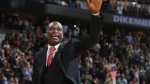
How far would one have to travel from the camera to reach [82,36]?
38.2ft

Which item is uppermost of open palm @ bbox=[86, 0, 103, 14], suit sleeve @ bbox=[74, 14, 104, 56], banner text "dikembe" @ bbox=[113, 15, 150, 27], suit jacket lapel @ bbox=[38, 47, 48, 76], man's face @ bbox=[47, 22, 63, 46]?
open palm @ bbox=[86, 0, 103, 14]

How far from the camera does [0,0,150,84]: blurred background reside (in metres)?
15.8

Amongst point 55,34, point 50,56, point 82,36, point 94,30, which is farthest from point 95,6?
point 82,36

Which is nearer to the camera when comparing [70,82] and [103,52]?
[70,82]

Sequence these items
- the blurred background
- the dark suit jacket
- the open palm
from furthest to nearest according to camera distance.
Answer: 1. the blurred background
2. the dark suit jacket
3. the open palm

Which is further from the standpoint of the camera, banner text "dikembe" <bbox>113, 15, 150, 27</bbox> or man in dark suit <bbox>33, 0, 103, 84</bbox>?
banner text "dikembe" <bbox>113, 15, 150, 27</bbox>

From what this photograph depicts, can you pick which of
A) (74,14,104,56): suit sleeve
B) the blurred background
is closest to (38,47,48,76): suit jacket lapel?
(74,14,104,56): suit sleeve

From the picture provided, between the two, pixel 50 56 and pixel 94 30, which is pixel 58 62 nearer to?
pixel 50 56

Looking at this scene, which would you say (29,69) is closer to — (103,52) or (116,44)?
(103,52)

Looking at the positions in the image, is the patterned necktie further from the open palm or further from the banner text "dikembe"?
the banner text "dikembe"

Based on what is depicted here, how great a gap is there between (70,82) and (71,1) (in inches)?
805

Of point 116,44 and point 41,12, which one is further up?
point 41,12

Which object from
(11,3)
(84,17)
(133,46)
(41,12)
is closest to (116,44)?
(133,46)

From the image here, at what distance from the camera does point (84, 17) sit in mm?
24906
